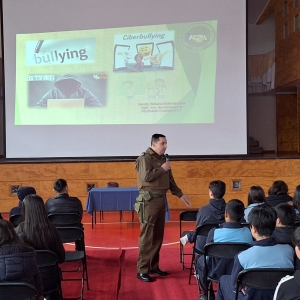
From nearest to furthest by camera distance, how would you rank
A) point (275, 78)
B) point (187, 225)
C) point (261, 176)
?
point (187, 225) → point (261, 176) → point (275, 78)

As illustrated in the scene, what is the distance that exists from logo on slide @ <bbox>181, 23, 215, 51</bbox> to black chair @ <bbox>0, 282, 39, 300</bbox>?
695 centimetres

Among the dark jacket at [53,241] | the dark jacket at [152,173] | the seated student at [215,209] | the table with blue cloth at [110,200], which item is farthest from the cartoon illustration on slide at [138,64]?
the dark jacket at [53,241]

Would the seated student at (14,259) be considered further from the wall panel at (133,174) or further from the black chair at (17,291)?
the wall panel at (133,174)

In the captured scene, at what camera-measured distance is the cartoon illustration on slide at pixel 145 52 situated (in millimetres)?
8922

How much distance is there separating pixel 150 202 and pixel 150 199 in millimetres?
30

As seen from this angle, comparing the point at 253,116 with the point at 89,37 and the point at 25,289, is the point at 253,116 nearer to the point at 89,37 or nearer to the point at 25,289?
the point at 89,37

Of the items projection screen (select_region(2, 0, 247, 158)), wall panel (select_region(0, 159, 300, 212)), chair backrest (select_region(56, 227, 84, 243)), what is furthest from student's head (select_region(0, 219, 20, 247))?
projection screen (select_region(2, 0, 247, 158))

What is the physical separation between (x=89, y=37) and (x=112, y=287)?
5.61 m

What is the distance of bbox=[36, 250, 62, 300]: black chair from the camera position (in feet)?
11.1

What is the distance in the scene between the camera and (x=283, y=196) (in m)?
5.03

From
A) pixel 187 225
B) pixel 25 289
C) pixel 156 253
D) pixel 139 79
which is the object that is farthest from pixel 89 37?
pixel 25 289

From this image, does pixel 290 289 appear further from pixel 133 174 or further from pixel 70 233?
pixel 133 174

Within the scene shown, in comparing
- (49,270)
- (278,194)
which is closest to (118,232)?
(278,194)

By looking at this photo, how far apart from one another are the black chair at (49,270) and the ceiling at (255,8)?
38.5 ft
